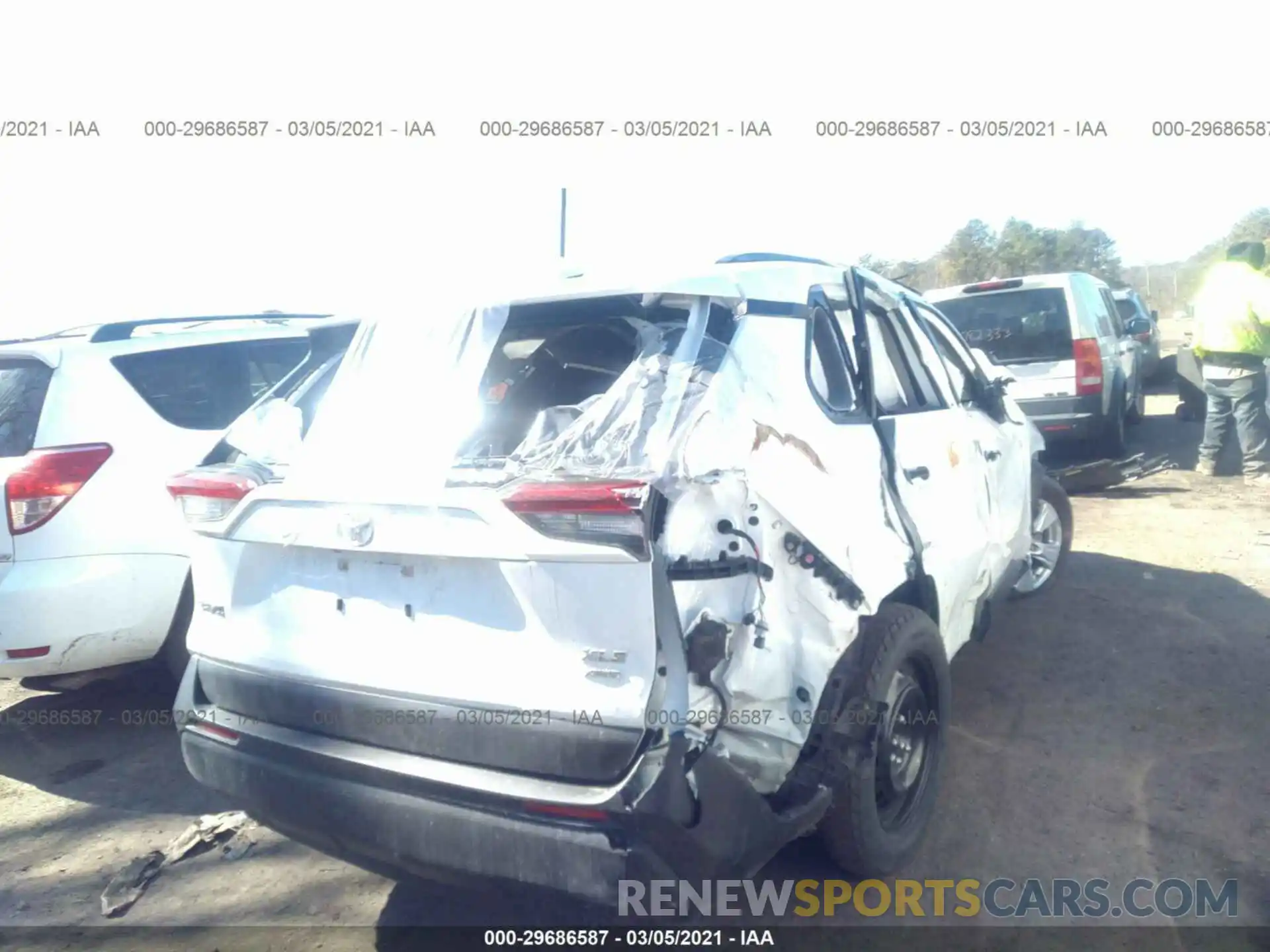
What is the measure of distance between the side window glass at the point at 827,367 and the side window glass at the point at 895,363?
0.20 metres

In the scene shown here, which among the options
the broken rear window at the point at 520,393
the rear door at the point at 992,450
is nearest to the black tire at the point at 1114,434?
the rear door at the point at 992,450

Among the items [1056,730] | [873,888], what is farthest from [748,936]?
[1056,730]

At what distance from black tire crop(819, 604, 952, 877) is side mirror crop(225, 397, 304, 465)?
1.76 metres

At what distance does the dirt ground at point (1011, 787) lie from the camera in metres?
3.16

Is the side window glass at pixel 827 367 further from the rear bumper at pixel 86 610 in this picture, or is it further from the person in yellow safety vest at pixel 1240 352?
the person in yellow safety vest at pixel 1240 352

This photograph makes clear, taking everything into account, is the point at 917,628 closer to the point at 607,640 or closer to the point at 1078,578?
the point at 607,640

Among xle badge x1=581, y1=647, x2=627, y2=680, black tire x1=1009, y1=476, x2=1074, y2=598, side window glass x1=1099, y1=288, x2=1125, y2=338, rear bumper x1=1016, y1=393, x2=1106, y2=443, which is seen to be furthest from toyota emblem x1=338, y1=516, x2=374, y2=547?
Result: side window glass x1=1099, y1=288, x2=1125, y2=338

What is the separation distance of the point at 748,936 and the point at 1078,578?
409cm

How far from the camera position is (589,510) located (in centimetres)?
220

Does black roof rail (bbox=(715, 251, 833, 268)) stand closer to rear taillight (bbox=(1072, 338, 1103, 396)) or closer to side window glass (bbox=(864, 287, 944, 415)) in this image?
side window glass (bbox=(864, 287, 944, 415))

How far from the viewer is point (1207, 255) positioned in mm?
27750

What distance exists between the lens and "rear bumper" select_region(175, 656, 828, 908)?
218cm

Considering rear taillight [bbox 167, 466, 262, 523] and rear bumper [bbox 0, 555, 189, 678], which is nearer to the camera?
rear taillight [bbox 167, 466, 262, 523]

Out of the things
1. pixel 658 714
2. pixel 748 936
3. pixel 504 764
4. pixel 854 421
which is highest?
pixel 854 421
